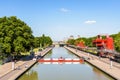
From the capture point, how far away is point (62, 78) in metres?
33.2

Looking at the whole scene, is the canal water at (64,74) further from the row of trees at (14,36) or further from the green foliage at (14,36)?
the green foliage at (14,36)

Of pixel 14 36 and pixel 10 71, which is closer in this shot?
pixel 10 71

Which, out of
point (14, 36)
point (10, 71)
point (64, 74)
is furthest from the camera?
point (14, 36)

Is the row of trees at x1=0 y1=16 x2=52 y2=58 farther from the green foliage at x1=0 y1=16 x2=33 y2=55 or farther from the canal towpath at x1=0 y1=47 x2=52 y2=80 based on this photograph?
the canal towpath at x1=0 y1=47 x2=52 y2=80

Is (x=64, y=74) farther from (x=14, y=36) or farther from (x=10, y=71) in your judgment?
(x=14, y=36)

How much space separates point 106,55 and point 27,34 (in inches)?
703

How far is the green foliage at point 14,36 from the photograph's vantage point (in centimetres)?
5041

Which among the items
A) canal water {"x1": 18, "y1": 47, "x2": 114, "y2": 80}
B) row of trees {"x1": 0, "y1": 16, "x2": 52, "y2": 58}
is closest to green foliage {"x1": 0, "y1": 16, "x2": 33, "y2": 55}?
row of trees {"x1": 0, "y1": 16, "x2": 52, "y2": 58}

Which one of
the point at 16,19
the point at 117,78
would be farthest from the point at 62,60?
the point at 117,78

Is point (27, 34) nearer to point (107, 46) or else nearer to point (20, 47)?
point (20, 47)

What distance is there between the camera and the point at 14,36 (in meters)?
53.2

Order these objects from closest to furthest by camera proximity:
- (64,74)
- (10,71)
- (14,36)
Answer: (10,71)
(64,74)
(14,36)

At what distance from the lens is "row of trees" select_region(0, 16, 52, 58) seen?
50.2 m

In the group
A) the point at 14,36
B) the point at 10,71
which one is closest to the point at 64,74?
the point at 10,71
